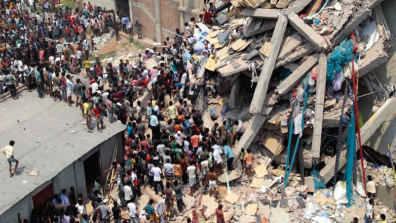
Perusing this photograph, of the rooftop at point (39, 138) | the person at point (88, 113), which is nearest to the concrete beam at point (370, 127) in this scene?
the rooftop at point (39, 138)

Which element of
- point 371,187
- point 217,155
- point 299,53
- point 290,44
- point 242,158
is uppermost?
point 290,44

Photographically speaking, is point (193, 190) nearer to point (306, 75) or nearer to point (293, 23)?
point (306, 75)

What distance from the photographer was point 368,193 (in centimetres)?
1465

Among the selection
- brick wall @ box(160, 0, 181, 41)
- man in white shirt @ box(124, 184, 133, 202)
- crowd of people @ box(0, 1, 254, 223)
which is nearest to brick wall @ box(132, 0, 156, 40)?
brick wall @ box(160, 0, 181, 41)

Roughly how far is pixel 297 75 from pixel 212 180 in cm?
442

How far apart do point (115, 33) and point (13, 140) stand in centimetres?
1316

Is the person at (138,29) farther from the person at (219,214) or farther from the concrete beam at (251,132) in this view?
the person at (219,214)

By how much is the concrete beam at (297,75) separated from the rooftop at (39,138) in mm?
5683

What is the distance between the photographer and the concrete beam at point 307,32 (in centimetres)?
1508

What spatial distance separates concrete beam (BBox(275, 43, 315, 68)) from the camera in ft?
51.0

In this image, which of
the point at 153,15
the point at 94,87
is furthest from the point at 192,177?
the point at 153,15

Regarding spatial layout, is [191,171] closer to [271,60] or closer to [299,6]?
[271,60]

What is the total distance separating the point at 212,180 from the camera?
1481 cm

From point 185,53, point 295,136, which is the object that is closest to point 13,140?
point 185,53
